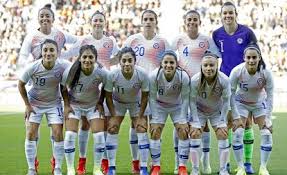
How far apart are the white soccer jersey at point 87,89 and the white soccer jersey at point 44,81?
12 centimetres

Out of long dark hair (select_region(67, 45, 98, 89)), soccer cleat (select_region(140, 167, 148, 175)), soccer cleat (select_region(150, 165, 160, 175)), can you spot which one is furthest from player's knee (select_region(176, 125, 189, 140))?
long dark hair (select_region(67, 45, 98, 89))

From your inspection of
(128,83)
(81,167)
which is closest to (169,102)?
(128,83)

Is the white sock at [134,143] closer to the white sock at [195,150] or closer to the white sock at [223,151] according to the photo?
the white sock at [195,150]

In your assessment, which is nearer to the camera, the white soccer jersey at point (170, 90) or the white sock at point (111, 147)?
the white soccer jersey at point (170, 90)

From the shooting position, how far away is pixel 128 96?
26.1 ft

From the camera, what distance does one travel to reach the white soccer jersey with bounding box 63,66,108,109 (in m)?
7.75

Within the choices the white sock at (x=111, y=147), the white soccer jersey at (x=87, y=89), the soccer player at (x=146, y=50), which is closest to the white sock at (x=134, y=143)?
the soccer player at (x=146, y=50)

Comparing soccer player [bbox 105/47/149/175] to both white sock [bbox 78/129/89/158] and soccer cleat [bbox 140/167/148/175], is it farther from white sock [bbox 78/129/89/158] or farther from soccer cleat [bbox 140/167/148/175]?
white sock [bbox 78/129/89/158]

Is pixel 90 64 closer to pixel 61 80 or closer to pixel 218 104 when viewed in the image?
pixel 61 80

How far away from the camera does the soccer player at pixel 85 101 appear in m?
7.63

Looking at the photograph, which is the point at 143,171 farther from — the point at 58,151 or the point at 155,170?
the point at 58,151

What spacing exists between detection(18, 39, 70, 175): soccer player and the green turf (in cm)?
75

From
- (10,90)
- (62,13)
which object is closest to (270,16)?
(62,13)

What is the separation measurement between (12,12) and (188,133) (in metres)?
18.3
